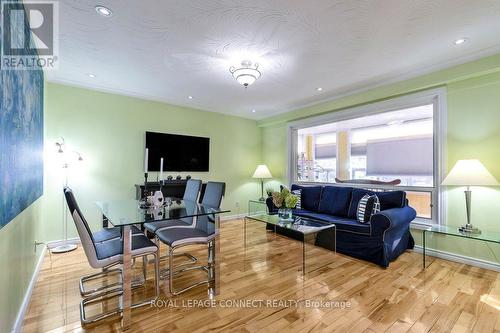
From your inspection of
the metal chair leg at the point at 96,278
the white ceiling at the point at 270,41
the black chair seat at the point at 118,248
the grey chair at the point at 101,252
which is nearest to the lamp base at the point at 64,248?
the metal chair leg at the point at 96,278

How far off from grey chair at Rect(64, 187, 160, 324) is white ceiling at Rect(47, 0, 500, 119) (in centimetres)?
165

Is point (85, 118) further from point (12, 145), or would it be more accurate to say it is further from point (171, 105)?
point (12, 145)

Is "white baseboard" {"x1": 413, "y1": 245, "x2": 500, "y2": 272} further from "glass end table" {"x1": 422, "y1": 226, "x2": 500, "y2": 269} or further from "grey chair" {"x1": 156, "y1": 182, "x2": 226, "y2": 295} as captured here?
"grey chair" {"x1": 156, "y1": 182, "x2": 226, "y2": 295}

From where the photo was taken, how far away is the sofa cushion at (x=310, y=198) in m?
4.20

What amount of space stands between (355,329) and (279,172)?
399cm

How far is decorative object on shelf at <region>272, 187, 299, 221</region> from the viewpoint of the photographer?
9.98ft

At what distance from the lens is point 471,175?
253 centimetres

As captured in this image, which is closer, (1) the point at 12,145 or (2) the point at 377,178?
(1) the point at 12,145

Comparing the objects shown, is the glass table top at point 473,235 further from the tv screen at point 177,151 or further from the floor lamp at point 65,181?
the floor lamp at point 65,181

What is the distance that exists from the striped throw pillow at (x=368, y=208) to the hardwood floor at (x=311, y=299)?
63 centimetres

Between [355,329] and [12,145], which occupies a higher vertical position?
[12,145]

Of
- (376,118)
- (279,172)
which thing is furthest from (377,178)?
(279,172)

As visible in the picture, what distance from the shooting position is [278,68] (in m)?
3.12

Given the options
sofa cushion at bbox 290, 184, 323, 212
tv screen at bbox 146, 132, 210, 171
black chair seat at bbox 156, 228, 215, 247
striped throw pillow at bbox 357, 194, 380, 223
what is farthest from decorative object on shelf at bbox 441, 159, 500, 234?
tv screen at bbox 146, 132, 210, 171
